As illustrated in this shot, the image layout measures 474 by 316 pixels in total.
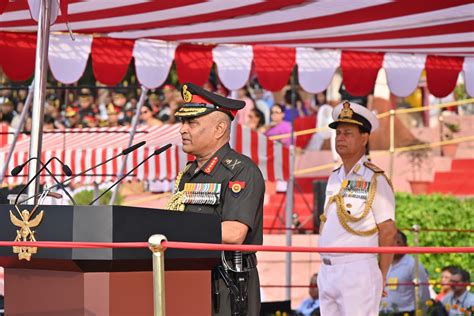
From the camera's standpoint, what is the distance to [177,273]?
4.42 meters

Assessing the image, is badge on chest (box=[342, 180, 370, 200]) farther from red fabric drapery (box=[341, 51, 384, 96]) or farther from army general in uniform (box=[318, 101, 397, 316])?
red fabric drapery (box=[341, 51, 384, 96])

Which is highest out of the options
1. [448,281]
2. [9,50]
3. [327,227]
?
[9,50]

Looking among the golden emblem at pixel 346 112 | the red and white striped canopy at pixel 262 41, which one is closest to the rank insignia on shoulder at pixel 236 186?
the golden emblem at pixel 346 112

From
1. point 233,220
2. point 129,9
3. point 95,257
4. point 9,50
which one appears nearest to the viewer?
point 95,257

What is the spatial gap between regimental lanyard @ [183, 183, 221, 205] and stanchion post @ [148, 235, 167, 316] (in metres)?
0.87

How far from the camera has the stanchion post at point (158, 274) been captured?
13.3 ft

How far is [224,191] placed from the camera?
498cm

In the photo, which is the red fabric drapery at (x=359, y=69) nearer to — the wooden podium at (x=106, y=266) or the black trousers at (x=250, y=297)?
the black trousers at (x=250, y=297)

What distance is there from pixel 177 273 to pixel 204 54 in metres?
5.49

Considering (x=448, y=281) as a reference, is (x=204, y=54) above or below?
above

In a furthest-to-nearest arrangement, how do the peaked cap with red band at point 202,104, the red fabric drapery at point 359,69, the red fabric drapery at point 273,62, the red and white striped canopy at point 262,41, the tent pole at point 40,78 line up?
1. the red fabric drapery at point 359,69
2. the red fabric drapery at point 273,62
3. the red and white striped canopy at point 262,41
4. the tent pole at point 40,78
5. the peaked cap with red band at point 202,104

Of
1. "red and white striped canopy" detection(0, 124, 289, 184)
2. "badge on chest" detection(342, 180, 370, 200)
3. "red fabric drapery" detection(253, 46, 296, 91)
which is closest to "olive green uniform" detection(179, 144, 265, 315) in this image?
"badge on chest" detection(342, 180, 370, 200)

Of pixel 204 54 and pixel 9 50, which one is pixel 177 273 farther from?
pixel 204 54

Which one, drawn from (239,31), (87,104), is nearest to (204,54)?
(239,31)
